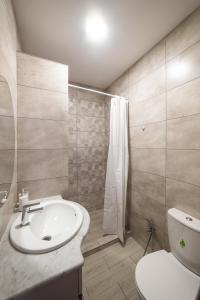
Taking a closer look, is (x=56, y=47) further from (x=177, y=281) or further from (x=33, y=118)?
(x=177, y=281)

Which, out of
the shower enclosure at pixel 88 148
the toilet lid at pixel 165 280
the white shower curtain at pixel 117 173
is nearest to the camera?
the toilet lid at pixel 165 280

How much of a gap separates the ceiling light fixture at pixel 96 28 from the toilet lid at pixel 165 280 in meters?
2.13

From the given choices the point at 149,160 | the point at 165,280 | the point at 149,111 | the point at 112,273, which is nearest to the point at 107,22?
the point at 149,111

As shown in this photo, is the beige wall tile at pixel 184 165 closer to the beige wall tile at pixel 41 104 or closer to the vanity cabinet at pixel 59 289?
the vanity cabinet at pixel 59 289

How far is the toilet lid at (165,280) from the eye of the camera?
2.88 feet

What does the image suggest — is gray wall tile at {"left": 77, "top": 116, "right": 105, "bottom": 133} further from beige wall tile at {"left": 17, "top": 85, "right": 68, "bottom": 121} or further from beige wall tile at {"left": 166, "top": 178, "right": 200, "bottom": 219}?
beige wall tile at {"left": 166, "top": 178, "right": 200, "bottom": 219}

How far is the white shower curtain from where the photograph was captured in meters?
1.84

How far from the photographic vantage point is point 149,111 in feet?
5.28

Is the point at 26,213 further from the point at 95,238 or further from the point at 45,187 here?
the point at 95,238

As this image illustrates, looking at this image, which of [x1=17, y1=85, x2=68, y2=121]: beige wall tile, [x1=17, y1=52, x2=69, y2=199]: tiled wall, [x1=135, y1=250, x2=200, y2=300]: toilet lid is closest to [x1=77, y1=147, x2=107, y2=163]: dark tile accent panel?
[x1=17, y1=52, x2=69, y2=199]: tiled wall

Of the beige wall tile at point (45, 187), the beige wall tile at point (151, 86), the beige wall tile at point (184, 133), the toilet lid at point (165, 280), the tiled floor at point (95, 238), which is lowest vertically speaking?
the tiled floor at point (95, 238)

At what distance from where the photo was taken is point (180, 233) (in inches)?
44.3

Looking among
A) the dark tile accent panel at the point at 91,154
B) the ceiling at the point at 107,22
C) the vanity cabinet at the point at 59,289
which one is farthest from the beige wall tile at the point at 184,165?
the dark tile accent panel at the point at 91,154

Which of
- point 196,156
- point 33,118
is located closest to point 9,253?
point 33,118
